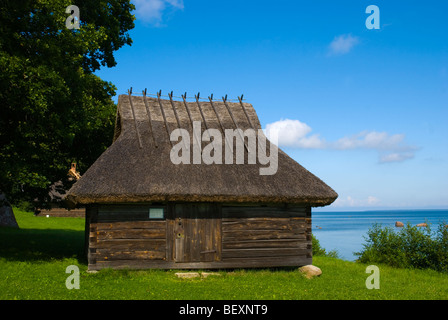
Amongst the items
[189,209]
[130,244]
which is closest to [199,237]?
[189,209]

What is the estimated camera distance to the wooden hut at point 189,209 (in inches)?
498

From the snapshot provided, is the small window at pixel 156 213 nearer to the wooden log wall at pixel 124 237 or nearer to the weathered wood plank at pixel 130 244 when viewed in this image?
the wooden log wall at pixel 124 237

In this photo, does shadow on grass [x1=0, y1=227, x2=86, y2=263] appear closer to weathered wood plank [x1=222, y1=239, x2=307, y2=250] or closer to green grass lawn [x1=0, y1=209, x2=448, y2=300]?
green grass lawn [x1=0, y1=209, x2=448, y2=300]

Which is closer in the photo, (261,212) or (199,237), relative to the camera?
(199,237)

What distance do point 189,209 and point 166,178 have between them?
134 cm

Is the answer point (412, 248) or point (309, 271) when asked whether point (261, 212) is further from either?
point (412, 248)

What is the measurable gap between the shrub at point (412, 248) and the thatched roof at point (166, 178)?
18.4ft

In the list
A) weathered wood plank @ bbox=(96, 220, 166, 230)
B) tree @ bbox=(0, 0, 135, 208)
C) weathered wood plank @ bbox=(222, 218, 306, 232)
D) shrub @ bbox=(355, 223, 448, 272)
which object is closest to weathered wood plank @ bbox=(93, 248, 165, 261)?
weathered wood plank @ bbox=(96, 220, 166, 230)

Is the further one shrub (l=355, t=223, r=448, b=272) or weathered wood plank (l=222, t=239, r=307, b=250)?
shrub (l=355, t=223, r=448, b=272)

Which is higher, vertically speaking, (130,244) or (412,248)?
(130,244)

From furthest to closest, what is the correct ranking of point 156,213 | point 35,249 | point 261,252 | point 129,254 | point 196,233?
point 35,249
point 261,252
point 196,233
point 156,213
point 129,254

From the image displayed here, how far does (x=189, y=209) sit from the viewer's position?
528 inches

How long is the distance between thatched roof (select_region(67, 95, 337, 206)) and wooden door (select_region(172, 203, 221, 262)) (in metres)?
0.83

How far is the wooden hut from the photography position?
41.5 ft
